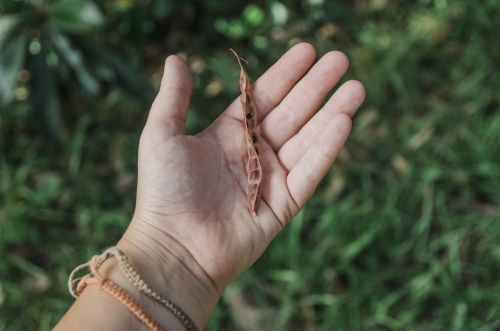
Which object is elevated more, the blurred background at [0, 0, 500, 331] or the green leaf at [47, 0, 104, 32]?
the green leaf at [47, 0, 104, 32]

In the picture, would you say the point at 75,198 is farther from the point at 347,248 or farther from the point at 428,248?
the point at 428,248

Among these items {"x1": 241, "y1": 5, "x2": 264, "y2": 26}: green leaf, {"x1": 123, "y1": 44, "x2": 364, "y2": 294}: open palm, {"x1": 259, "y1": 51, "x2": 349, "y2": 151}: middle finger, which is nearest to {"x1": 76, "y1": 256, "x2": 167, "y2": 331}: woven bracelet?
{"x1": 123, "y1": 44, "x2": 364, "y2": 294}: open palm

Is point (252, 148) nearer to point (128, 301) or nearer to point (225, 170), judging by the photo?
point (225, 170)

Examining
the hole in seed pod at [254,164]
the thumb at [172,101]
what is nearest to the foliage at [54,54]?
the thumb at [172,101]

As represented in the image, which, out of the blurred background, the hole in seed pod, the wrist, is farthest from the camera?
the blurred background

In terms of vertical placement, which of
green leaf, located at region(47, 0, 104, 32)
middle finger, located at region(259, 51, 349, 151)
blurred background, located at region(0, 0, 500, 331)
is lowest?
blurred background, located at region(0, 0, 500, 331)

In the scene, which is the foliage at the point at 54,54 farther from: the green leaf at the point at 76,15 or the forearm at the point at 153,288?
the forearm at the point at 153,288

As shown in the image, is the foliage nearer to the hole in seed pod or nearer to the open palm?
the open palm
